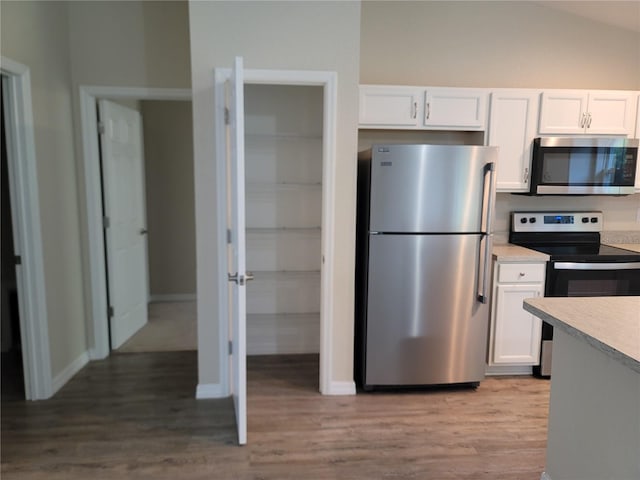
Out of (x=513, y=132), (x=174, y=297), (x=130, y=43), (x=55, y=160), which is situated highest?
(x=130, y=43)

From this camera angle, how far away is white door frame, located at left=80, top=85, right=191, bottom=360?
129 inches

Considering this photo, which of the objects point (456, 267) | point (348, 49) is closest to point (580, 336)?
point (456, 267)

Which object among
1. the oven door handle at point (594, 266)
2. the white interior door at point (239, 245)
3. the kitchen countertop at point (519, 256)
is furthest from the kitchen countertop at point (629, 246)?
the white interior door at point (239, 245)

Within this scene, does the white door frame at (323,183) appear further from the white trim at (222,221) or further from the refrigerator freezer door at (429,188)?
the refrigerator freezer door at (429,188)

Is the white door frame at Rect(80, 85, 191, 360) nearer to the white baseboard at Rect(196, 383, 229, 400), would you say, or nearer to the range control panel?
the white baseboard at Rect(196, 383, 229, 400)

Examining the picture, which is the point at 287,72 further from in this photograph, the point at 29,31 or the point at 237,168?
the point at 29,31

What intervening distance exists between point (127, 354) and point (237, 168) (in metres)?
2.23

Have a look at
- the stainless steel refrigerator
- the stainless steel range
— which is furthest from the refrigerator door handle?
the stainless steel range

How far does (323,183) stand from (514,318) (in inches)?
64.6

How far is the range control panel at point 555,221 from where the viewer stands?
360 cm

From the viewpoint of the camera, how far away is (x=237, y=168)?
7.27ft

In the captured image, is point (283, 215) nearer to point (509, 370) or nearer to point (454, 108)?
point (454, 108)

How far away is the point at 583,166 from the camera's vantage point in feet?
10.6

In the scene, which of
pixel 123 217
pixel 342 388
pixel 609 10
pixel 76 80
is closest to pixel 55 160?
pixel 76 80
